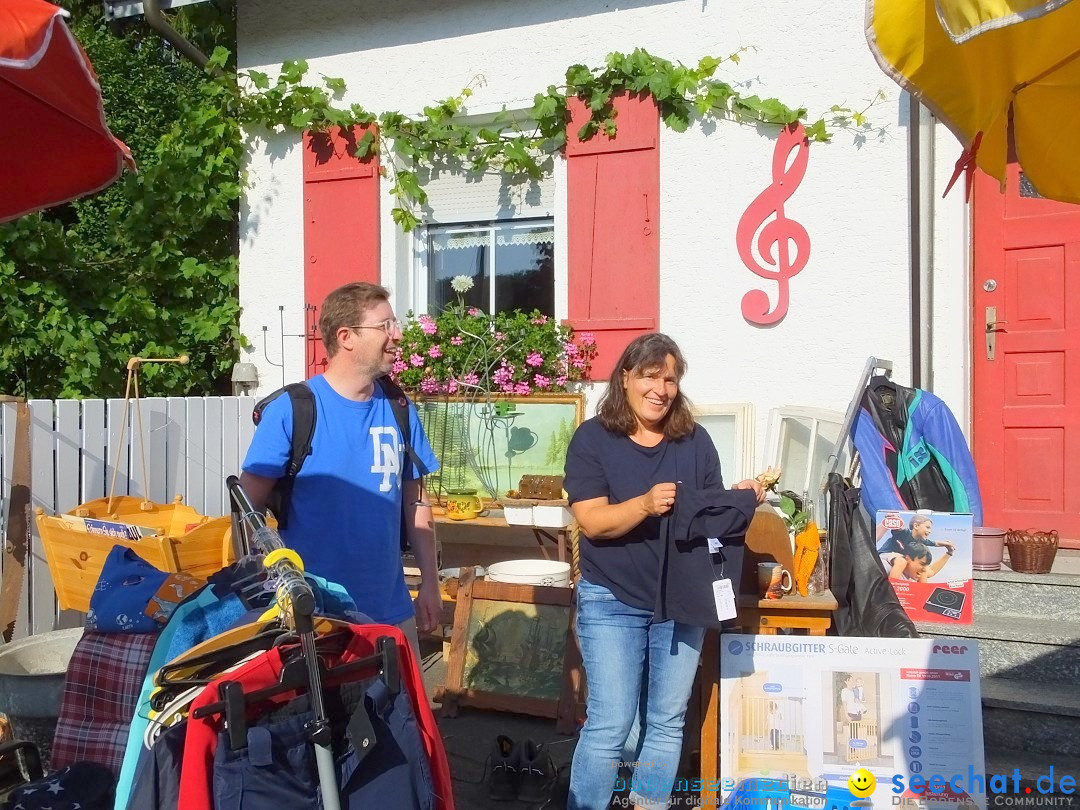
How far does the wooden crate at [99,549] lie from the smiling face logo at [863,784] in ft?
8.53

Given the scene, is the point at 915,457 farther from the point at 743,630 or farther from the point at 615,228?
the point at 615,228

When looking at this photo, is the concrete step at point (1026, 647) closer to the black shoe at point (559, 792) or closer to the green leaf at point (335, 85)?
the black shoe at point (559, 792)

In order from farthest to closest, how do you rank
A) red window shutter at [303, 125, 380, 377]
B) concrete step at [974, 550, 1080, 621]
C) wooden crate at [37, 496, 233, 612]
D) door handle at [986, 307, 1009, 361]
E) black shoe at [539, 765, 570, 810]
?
red window shutter at [303, 125, 380, 377], door handle at [986, 307, 1009, 361], concrete step at [974, 550, 1080, 621], wooden crate at [37, 496, 233, 612], black shoe at [539, 765, 570, 810]

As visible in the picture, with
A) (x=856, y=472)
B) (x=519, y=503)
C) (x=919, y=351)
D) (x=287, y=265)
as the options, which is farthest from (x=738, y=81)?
(x=287, y=265)

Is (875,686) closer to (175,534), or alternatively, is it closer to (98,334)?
(175,534)

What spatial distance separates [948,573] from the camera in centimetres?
392

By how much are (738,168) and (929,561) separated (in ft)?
8.19

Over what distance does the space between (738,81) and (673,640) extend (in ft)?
11.8

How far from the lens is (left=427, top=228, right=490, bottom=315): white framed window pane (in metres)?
6.06

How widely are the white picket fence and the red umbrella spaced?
1776mm

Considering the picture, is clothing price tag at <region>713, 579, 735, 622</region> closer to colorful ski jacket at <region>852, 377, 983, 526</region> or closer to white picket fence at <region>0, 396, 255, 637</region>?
colorful ski jacket at <region>852, 377, 983, 526</region>

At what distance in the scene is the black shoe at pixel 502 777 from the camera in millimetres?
3439

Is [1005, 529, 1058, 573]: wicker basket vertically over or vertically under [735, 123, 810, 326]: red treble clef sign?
under

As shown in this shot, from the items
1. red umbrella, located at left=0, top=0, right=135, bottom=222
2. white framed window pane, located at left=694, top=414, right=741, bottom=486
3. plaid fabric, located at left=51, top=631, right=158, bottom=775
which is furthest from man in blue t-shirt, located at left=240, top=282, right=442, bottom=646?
white framed window pane, located at left=694, top=414, right=741, bottom=486
